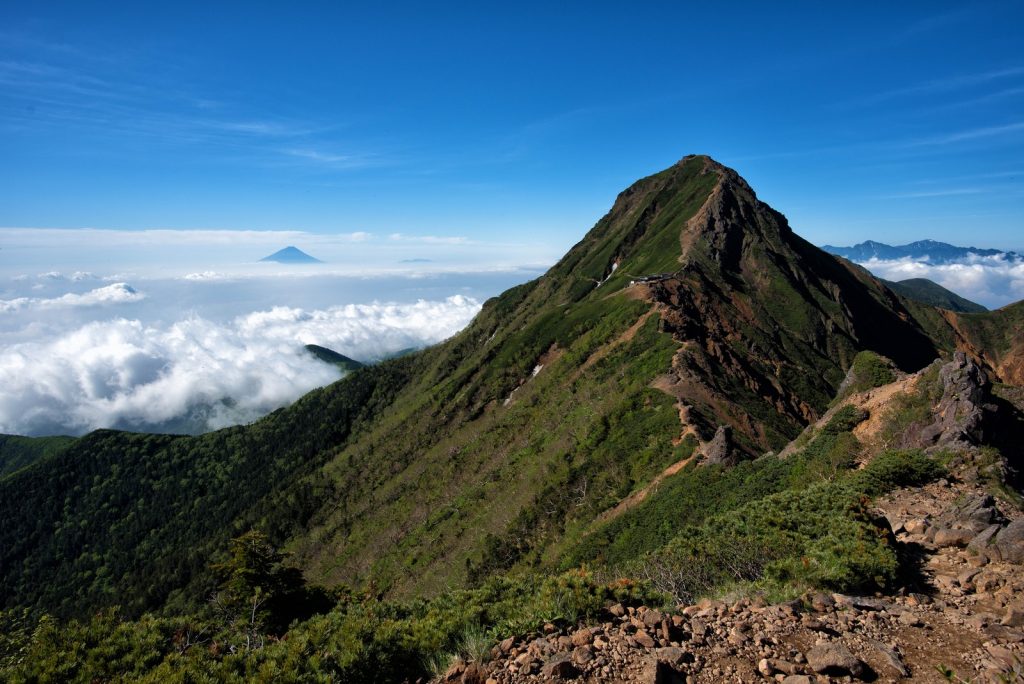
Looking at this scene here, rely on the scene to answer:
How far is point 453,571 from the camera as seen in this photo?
46.4 meters

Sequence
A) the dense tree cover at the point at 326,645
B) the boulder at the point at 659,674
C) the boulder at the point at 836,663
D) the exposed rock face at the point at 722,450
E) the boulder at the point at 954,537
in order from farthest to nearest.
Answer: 1. the exposed rock face at the point at 722,450
2. the boulder at the point at 954,537
3. the dense tree cover at the point at 326,645
4. the boulder at the point at 836,663
5. the boulder at the point at 659,674

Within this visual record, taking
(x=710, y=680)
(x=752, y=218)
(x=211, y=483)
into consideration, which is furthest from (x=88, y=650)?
(x=211, y=483)

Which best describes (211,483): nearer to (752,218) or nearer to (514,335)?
(514,335)

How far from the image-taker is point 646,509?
114 ft

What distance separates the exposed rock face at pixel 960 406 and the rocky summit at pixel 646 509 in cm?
12

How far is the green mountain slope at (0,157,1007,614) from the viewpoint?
152ft

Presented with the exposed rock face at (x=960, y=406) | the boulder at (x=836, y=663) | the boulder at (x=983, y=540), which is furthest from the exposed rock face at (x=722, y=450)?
the boulder at (x=836, y=663)

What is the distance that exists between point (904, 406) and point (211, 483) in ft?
607

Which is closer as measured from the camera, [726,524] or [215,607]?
[726,524]

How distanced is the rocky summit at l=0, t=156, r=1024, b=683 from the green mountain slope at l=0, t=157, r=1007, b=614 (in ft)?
1.96

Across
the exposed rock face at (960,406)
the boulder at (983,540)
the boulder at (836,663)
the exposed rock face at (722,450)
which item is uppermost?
the exposed rock face at (960,406)

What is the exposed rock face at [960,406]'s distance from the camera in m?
19.7

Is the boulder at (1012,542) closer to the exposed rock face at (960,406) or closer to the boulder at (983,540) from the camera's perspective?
the boulder at (983,540)

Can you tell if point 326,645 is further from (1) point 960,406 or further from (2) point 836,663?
(1) point 960,406
